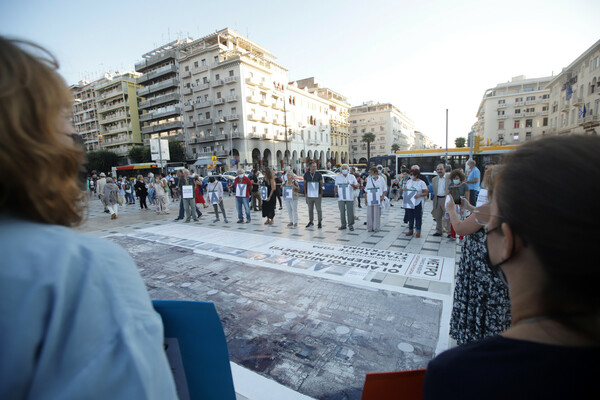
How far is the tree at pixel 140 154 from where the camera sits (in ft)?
147

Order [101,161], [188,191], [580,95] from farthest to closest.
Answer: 1. [101,161]
2. [580,95]
3. [188,191]

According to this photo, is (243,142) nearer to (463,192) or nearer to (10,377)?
(463,192)

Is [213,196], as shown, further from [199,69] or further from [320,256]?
[199,69]

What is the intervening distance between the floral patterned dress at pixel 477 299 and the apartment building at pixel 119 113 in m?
61.5

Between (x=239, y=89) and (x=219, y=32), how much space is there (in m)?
9.76

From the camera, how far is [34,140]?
0.59 meters

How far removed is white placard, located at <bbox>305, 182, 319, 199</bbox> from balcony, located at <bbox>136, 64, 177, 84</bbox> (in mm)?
47841

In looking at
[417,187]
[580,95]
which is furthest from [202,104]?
[580,95]

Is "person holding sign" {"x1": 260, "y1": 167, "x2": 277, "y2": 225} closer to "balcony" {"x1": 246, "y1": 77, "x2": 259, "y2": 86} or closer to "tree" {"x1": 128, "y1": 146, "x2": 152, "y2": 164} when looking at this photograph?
"balcony" {"x1": 246, "y1": 77, "x2": 259, "y2": 86}

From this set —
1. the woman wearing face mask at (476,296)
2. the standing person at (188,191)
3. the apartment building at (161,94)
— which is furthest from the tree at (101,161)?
the woman wearing face mask at (476,296)

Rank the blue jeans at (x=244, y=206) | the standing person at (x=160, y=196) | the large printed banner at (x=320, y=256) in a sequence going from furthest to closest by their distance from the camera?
the standing person at (x=160, y=196)
the blue jeans at (x=244, y=206)
the large printed banner at (x=320, y=256)

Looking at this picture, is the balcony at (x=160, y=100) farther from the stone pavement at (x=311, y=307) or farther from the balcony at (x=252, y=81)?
the stone pavement at (x=311, y=307)

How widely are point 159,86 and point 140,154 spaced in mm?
12209

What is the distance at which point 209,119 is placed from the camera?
42.1m
